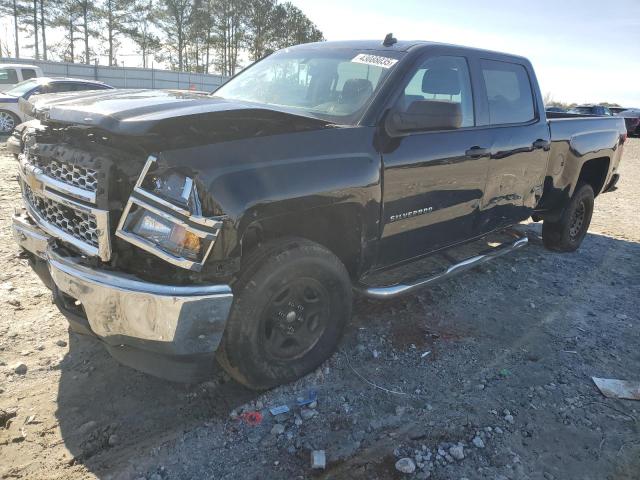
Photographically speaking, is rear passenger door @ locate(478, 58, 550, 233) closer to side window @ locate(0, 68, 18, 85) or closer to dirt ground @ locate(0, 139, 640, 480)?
dirt ground @ locate(0, 139, 640, 480)

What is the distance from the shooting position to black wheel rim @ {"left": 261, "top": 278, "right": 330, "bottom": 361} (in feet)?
Result: 8.78

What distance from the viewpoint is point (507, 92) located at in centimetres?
427

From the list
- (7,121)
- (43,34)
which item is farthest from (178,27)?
(7,121)

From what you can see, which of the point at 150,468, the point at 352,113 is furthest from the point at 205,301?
the point at 352,113

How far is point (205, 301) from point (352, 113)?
4.98ft

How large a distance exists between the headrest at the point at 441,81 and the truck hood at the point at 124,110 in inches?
43.1

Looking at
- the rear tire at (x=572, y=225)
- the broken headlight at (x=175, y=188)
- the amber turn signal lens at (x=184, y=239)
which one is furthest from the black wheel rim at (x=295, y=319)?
the rear tire at (x=572, y=225)

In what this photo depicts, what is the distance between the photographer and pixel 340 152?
2.76 metres

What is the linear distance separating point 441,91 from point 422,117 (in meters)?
0.70

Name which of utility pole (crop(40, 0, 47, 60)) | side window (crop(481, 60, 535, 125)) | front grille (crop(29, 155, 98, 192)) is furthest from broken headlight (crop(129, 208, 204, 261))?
utility pole (crop(40, 0, 47, 60))

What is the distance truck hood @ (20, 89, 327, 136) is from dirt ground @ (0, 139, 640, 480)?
1.44 meters

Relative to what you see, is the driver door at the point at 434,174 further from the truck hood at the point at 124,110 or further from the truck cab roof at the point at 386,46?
the truck hood at the point at 124,110

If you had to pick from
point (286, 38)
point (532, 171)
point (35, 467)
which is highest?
point (286, 38)

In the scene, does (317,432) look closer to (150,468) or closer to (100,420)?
(150,468)
